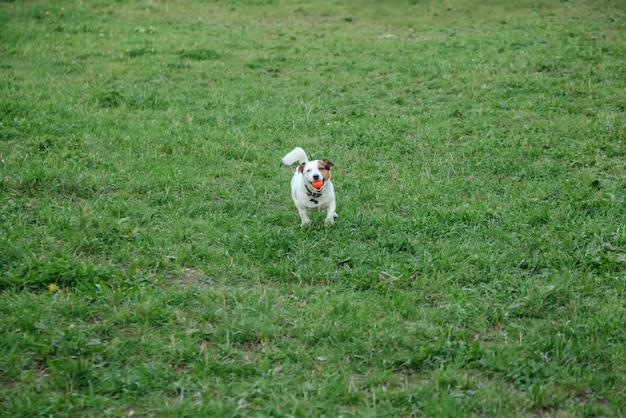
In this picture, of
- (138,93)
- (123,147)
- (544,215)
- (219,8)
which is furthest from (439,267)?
(219,8)

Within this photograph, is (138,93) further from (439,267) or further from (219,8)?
(219,8)

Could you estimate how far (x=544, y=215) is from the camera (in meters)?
6.89

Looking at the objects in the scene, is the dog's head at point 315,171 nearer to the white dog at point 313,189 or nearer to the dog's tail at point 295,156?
the white dog at point 313,189

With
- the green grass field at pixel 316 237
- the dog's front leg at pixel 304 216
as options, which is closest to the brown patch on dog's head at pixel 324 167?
the dog's front leg at pixel 304 216

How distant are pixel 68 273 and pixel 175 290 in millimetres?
930

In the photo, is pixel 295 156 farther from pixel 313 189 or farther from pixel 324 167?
pixel 313 189

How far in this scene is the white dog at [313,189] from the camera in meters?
6.49

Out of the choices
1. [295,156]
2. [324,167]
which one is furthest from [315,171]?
[295,156]

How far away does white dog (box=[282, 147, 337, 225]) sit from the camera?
649 cm

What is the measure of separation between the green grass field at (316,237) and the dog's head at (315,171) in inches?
22.5

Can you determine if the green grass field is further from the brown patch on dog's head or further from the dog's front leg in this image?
the brown patch on dog's head

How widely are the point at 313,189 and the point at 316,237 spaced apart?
49 centimetres

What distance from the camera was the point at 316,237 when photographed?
659cm

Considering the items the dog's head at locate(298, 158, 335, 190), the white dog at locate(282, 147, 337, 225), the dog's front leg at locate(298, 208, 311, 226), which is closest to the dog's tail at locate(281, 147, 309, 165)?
the white dog at locate(282, 147, 337, 225)
